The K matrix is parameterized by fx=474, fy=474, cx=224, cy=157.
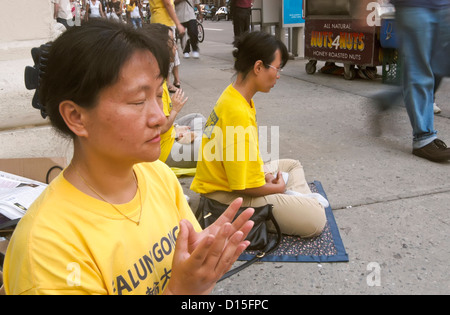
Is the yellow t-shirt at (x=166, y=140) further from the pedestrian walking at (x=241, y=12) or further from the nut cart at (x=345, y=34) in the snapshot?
the pedestrian walking at (x=241, y=12)

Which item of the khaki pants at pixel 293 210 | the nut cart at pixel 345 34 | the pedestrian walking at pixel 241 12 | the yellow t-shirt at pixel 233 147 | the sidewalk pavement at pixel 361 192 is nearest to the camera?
the sidewalk pavement at pixel 361 192

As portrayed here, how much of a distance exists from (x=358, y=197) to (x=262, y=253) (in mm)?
1034

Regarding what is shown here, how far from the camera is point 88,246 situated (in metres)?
1.09

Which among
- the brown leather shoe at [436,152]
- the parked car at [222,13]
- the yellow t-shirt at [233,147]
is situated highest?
the yellow t-shirt at [233,147]

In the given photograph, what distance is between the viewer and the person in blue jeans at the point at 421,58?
3.82m

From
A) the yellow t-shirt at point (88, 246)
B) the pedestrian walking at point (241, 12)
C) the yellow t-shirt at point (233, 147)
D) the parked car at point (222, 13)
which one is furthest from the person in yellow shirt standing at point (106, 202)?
the parked car at point (222, 13)

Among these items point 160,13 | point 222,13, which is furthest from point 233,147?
point 222,13

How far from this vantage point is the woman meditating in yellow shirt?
2666 millimetres

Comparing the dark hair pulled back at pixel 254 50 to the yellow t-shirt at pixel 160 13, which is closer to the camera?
the dark hair pulled back at pixel 254 50

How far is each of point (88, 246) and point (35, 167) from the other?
7.11 feet

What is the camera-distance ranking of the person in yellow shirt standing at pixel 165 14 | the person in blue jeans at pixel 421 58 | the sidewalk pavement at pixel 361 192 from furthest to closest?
the person in yellow shirt standing at pixel 165 14
the person in blue jeans at pixel 421 58
the sidewalk pavement at pixel 361 192

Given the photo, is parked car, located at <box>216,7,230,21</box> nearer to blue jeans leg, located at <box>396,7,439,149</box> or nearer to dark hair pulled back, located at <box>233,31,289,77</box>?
blue jeans leg, located at <box>396,7,439,149</box>

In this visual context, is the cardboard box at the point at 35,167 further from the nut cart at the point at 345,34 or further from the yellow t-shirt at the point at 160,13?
the nut cart at the point at 345,34

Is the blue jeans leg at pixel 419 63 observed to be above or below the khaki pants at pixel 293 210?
above
